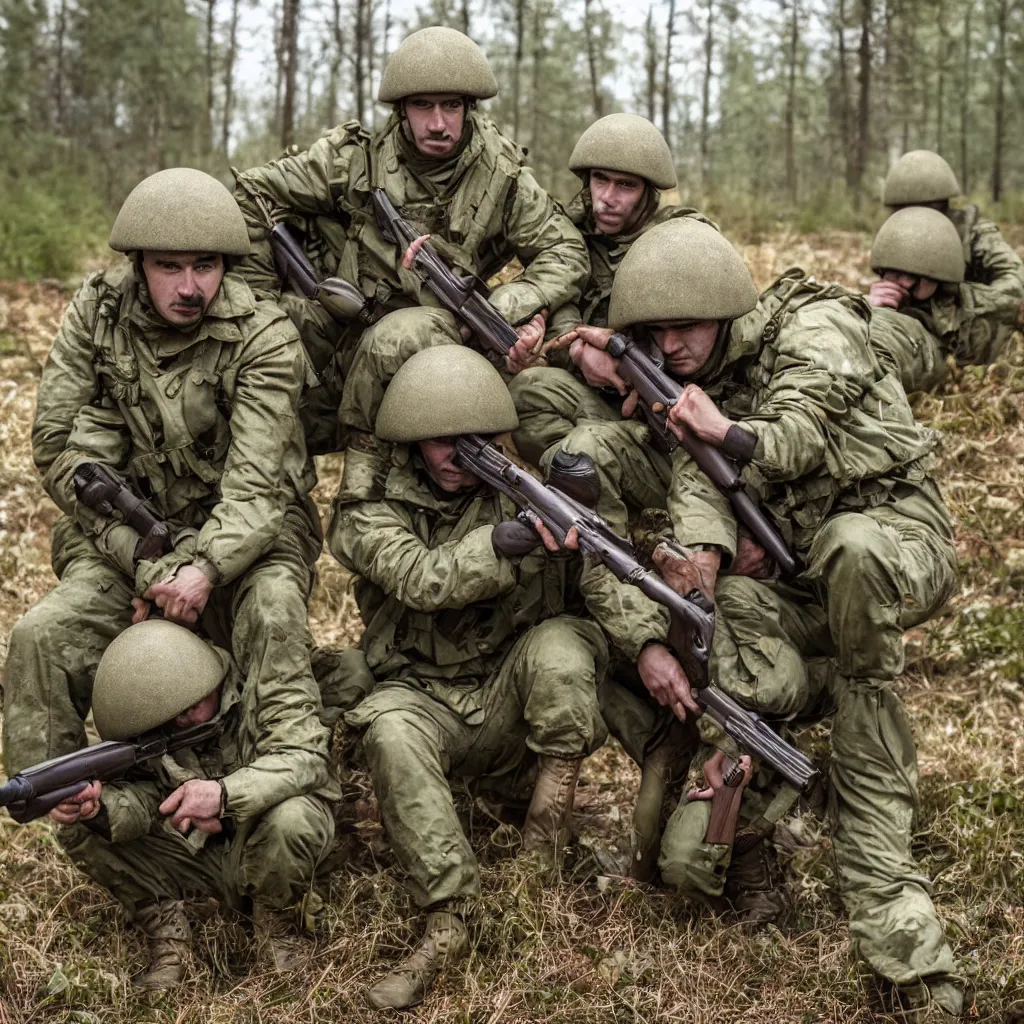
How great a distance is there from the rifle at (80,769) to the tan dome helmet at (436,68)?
2.79m

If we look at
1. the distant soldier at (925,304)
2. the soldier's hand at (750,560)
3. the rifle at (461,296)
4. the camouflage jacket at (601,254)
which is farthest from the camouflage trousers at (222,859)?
the distant soldier at (925,304)

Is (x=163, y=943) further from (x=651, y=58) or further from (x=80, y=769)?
(x=651, y=58)

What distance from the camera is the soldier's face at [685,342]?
5074 mm

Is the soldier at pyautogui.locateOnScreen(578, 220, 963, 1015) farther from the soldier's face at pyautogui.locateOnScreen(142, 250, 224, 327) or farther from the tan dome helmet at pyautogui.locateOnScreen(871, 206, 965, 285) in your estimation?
the tan dome helmet at pyautogui.locateOnScreen(871, 206, 965, 285)

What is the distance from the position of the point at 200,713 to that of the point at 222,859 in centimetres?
53

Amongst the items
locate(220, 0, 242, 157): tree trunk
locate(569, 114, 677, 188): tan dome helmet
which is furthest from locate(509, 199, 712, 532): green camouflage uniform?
locate(220, 0, 242, 157): tree trunk

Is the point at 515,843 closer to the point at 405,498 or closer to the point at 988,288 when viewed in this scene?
the point at 405,498

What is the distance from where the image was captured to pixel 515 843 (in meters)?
5.06

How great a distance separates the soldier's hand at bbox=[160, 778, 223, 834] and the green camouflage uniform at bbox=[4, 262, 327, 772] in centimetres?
49

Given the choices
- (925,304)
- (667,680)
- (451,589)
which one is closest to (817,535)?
(667,680)

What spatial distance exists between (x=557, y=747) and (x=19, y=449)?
17.3 ft

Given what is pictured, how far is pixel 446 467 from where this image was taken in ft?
16.6

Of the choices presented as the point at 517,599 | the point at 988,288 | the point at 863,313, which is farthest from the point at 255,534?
the point at 988,288

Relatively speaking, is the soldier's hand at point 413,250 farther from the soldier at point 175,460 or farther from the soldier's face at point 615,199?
the soldier's face at point 615,199
